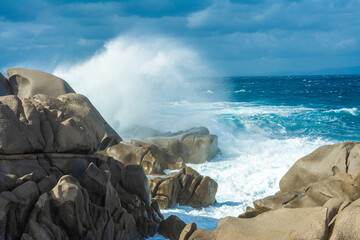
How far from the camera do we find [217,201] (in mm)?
12672

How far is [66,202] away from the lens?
6488 millimetres

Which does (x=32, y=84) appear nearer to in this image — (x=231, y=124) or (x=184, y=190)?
(x=184, y=190)

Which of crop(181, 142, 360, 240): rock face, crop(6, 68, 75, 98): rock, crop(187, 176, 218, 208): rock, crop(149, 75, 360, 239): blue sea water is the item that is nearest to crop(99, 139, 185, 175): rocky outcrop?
crop(187, 176, 218, 208): rock

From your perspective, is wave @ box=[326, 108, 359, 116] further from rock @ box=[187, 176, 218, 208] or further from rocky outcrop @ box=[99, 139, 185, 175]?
rock @ box=[187, 176, 218, 208]

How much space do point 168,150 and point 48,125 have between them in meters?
8.76

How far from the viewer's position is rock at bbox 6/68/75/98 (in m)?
10.5

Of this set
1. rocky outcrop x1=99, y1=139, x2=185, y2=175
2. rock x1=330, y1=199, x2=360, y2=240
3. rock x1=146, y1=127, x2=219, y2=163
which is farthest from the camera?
rock x1=146, y1=127, x2=219, y2=163

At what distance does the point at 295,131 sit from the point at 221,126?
496 cm

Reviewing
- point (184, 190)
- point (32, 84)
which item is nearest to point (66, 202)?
point (32, 84)

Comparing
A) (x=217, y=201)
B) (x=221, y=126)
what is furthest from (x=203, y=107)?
(x=217, y=201)

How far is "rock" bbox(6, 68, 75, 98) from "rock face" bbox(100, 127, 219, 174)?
350 centimetres

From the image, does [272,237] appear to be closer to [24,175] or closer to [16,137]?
[24,175]

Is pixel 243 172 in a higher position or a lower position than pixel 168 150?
lower

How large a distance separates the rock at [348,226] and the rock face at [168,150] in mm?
8889
